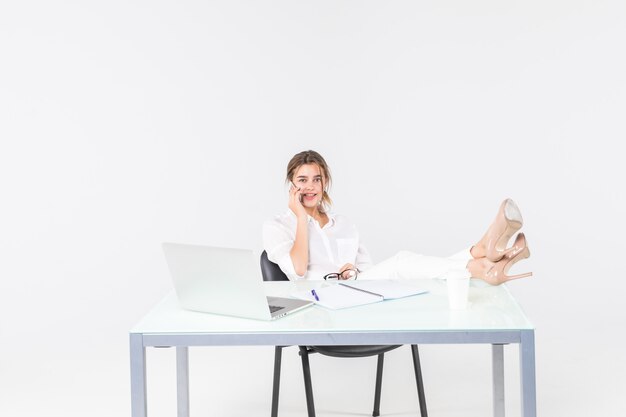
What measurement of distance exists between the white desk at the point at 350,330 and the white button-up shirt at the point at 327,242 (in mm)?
1253

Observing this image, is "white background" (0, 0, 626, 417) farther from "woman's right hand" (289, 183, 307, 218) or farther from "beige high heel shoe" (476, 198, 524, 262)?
"beige high heel shoe" (476, 198, 524, 262)

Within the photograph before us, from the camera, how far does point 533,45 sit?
549 cm

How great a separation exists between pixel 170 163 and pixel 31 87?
103 cm

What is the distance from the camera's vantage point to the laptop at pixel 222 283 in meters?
2.02

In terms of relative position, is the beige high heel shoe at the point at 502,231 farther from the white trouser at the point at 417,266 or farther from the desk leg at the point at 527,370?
the desk leg at the point at 527,370

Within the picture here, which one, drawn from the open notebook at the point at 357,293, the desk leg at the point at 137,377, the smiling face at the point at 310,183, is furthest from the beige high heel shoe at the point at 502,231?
the desk leg at the point at 137,377

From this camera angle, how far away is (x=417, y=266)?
3.02 m

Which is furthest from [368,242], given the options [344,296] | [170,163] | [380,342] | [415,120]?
[380,342]

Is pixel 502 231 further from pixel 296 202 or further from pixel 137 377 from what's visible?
pixel 137 377

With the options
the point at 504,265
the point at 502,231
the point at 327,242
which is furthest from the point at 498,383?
the point at 327,242

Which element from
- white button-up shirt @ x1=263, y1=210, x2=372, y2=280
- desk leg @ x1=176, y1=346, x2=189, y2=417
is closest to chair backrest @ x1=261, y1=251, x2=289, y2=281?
white button-up shirt @ x1=263, y1=210, x2=372, y2=280

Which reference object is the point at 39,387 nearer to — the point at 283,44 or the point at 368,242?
the point at 368,242

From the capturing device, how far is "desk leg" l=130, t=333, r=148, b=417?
1952 mm

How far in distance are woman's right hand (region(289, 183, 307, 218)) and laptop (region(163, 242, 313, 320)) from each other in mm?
1164
